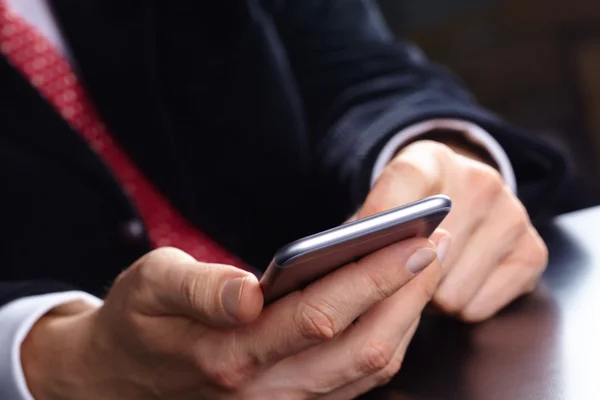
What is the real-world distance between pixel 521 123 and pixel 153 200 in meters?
0.96

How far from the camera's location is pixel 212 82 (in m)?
0.63

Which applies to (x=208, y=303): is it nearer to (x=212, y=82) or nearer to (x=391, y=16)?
(x=212, y=82)

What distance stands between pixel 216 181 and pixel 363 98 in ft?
0.52

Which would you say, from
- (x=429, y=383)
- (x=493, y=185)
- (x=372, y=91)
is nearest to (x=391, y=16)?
(x=372, y=91)

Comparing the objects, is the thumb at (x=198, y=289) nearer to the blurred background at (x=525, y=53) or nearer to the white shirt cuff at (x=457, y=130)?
the white shirt cuff at (x=457, y=130)

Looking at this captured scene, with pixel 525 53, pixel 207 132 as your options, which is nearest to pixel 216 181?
pixel 207 132

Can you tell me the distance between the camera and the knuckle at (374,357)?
316 millimetres

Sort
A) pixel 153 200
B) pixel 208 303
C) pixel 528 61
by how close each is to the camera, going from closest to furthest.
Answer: pixel 208 303 → pixel 153 200 → pixel 528 61

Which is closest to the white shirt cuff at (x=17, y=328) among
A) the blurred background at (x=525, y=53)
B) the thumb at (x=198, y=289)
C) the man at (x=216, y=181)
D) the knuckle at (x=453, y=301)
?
the man at (x=216, y=181)

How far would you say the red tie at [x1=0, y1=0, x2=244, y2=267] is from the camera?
58cm

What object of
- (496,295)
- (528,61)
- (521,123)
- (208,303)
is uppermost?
(208,303)

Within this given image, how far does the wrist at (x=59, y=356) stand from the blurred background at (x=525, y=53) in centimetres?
107

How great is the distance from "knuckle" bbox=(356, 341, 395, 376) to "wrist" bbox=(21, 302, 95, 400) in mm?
157

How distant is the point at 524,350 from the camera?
339 millimetres
